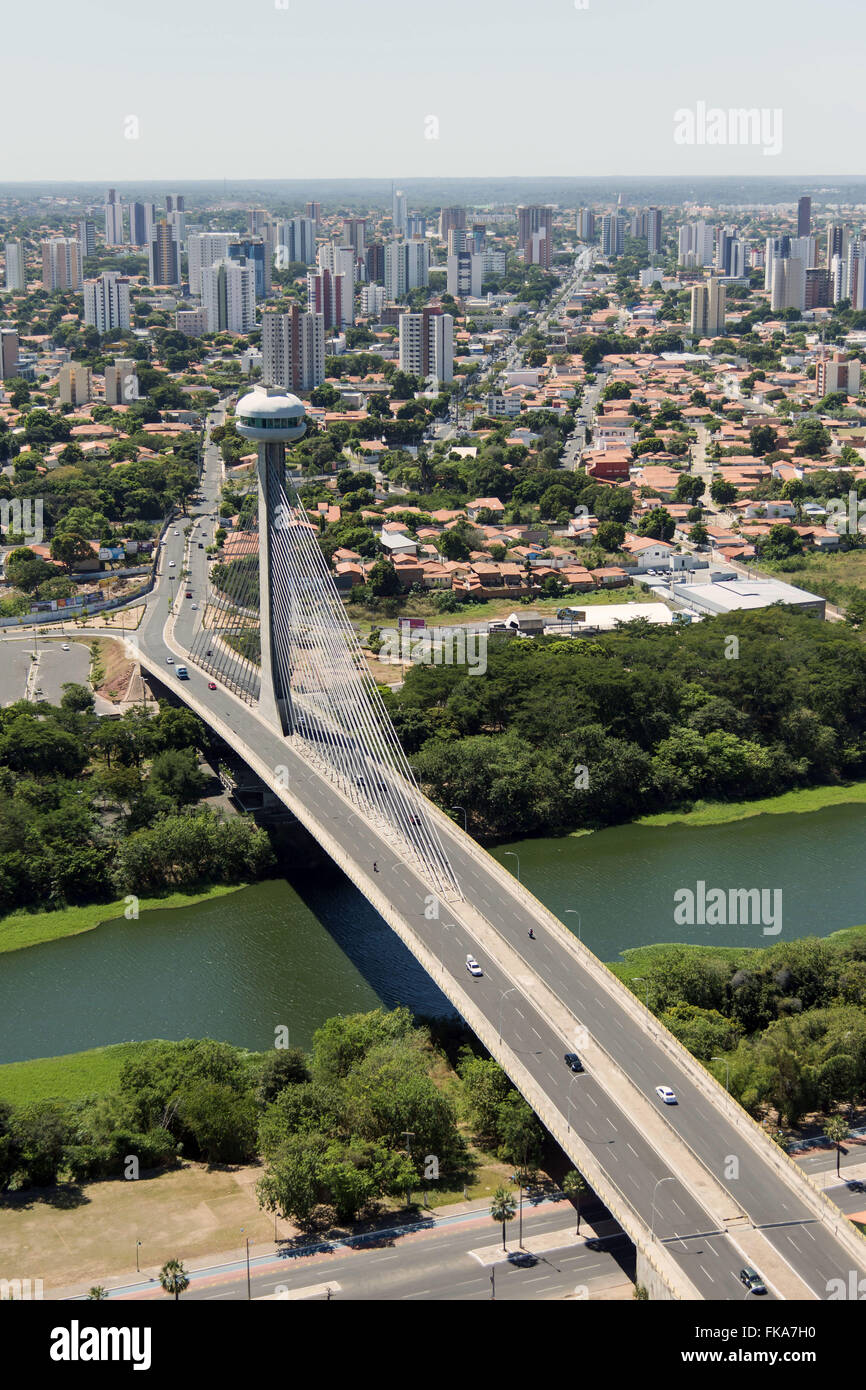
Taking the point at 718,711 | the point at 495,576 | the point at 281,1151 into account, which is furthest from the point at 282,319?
the point at 281,1151

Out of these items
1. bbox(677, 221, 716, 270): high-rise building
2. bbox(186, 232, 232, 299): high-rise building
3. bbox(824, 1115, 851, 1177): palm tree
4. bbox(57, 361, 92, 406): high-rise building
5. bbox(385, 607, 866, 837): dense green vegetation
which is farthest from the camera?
bbox(677, 221, 716, 270): high-rise building

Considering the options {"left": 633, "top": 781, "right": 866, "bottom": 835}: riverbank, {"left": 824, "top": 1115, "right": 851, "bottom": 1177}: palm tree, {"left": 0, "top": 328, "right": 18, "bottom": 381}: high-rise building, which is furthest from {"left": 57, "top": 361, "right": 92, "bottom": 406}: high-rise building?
{"left": 824, "top": 1115, "right": 851, "bottom": 1177}: palm tree

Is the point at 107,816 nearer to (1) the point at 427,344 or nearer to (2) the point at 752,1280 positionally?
(2) the point at 752,1280

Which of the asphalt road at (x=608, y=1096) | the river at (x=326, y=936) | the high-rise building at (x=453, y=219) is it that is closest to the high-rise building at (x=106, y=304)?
the high-rise building at (x=453, y=219)

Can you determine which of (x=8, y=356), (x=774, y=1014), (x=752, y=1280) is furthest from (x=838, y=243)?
(x=752, y=1280)

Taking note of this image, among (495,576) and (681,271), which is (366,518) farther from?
(681,271)

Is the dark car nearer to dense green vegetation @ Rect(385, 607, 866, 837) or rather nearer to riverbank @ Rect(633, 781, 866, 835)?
dense green vegetation @ Rect(385, 607, 866, 837)
